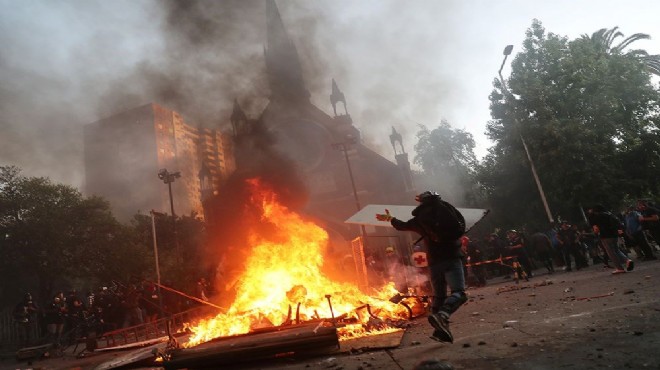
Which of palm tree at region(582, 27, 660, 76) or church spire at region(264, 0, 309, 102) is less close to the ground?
church spire at region(264, 0, 309, 102)

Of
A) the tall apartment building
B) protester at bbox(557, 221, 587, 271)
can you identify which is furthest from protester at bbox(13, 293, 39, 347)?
the tall apartment building

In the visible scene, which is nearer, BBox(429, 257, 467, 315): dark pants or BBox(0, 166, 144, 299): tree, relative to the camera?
BBox(429, 257, 467, 315): dark pants

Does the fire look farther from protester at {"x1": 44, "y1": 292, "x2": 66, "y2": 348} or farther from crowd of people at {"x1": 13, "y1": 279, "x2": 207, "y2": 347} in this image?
protester at {"x1": 44, "y1": 292, "x2": 66, "y2": 348}

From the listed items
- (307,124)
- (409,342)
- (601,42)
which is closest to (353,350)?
(409,342)

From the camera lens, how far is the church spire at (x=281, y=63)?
44500 mm

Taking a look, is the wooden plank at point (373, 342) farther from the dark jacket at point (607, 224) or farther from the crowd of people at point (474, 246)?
the dark jacket at point (607, 224)

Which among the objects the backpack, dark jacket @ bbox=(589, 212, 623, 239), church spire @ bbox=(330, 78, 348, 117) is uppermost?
church spire @ bbox=(330, 78, 348, 117)

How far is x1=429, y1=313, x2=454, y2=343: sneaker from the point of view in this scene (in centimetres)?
457

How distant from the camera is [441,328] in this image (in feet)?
15.0

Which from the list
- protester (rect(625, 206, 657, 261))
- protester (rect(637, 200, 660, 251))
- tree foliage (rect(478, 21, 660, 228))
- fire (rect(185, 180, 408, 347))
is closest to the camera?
fire (rect(185, 180, 408, 347))

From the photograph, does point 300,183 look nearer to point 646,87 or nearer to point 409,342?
point 646,87

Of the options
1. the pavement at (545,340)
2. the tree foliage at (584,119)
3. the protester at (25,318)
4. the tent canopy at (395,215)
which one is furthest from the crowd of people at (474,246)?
the protester at (25,318)

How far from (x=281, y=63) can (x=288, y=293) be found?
4280cm

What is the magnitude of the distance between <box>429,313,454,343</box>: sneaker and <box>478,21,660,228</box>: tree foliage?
20121 millimetres
